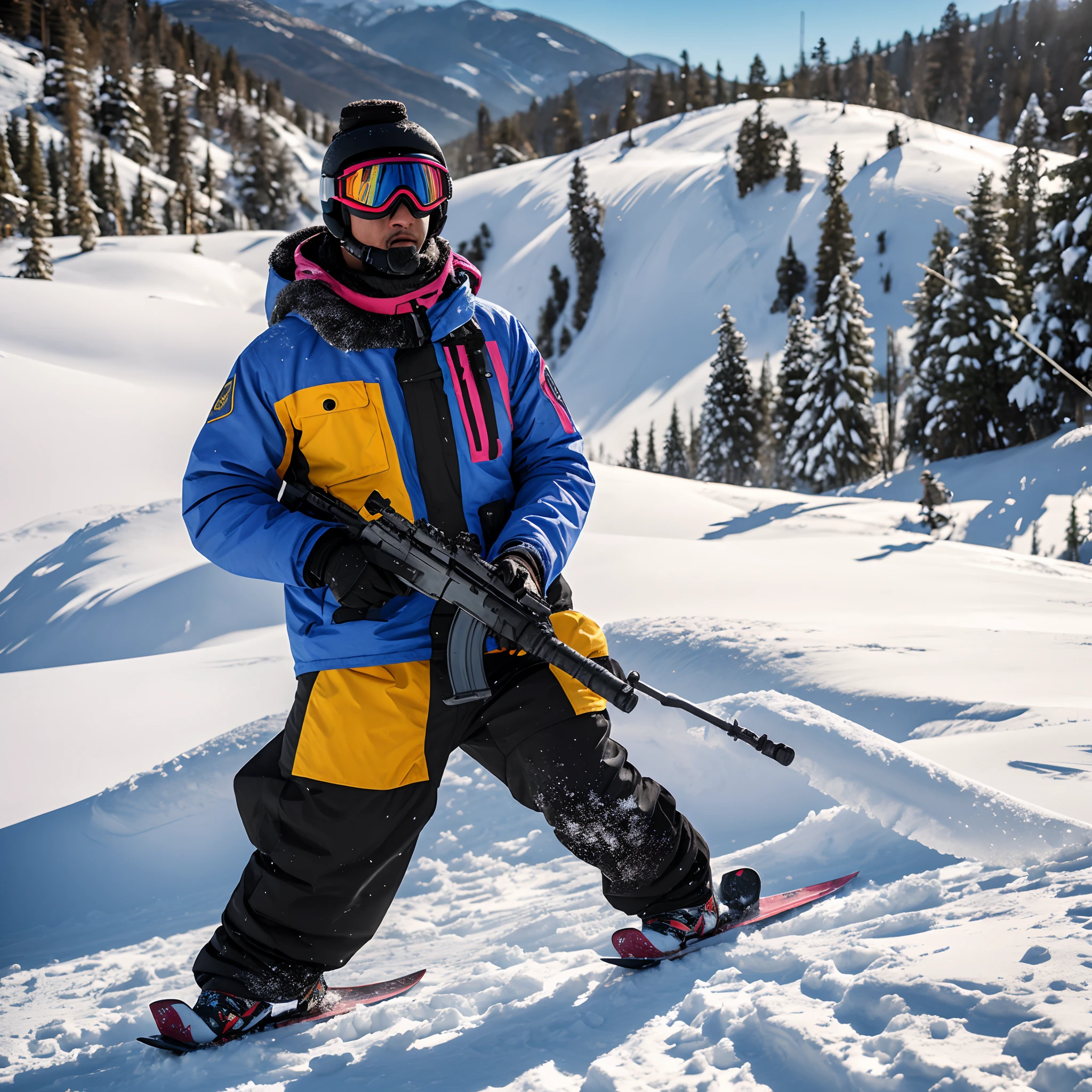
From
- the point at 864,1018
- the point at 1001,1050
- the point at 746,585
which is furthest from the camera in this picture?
the point at 746,585

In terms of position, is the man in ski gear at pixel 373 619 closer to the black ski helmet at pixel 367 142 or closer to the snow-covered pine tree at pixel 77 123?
the black ski helmet at pixel 367 142

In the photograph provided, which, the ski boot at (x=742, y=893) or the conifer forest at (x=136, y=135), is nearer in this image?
the ski boot at (x=742, y=893)

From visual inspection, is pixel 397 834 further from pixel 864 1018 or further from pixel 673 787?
pixel 673 787

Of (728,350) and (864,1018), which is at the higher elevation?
(728,350)

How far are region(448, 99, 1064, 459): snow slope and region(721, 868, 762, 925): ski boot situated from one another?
5213 cm

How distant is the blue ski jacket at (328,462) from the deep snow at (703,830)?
3.41 feet

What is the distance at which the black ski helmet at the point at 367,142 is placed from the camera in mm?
2391

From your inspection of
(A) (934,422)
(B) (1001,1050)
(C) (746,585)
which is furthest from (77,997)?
(A) (934,422)

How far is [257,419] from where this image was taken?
7.56 ft

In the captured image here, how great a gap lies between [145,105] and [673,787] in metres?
87.0

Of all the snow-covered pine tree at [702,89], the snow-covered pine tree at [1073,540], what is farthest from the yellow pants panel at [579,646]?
the snow-covered pine tree at [702,89]

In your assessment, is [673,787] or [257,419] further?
[673,787]

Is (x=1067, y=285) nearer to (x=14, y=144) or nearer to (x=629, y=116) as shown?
(x=14, y=144)

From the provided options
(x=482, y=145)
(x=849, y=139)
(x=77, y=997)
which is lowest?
(x=77, y=997)
